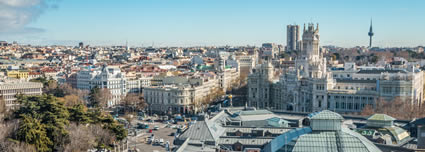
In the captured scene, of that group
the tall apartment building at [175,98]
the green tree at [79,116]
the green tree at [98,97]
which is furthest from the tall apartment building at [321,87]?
the green tree at [79,116]

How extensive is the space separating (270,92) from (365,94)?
23.2 metres

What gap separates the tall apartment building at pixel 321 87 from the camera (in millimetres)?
69438

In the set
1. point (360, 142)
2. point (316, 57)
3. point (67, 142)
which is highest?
point (316, 57)

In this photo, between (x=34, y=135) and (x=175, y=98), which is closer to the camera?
(x=34, y=135)

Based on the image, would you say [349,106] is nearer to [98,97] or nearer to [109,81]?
[98,97]

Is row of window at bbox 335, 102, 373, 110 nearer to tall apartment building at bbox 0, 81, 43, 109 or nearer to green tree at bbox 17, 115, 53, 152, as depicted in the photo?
green tree at bbox 17, 115, 53, 152

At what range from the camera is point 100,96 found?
9194 centimetres

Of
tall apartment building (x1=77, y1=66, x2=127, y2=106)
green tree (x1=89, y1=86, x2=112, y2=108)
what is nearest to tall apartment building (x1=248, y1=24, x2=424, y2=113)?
green tree (x1=89, y1=86, x2=112, y2=108)

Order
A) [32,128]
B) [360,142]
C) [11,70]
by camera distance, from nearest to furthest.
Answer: [360,142], [32,128], [11,70]

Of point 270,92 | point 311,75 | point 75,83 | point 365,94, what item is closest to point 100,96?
point 75,83

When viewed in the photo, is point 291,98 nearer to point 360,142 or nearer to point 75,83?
point 360,142

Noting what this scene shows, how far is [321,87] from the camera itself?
75.4 metres

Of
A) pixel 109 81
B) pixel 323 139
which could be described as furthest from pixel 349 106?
pixel 109 81

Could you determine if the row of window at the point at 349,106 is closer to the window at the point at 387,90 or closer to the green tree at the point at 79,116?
the window at the point at 387,90
